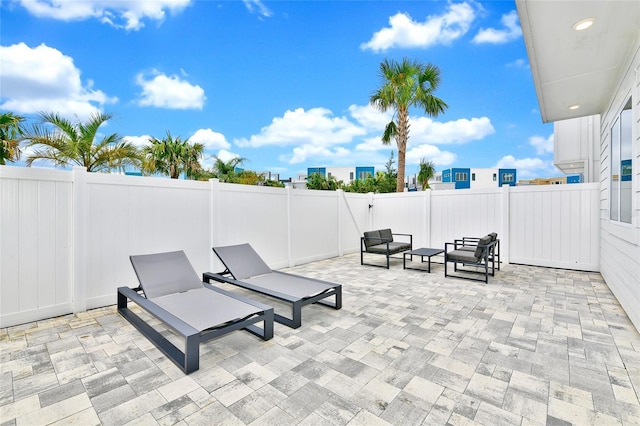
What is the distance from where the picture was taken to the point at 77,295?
13.3 ft

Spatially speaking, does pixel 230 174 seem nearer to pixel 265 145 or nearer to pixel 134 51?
pixel 134 51

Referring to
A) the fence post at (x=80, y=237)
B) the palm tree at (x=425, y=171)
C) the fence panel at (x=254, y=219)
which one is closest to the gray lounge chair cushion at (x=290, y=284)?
the fence panel at (x=254, y=219)

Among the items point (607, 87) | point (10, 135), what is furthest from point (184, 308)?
point (607, 87)

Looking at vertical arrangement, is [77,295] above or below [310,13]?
below

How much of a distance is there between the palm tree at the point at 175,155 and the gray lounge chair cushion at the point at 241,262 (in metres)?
12.2

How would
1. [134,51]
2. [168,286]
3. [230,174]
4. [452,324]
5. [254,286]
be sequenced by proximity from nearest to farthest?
[452,324], [168,286], [254,286], [134,51], [230,174]

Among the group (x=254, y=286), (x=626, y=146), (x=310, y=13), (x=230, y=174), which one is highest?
(x=310, y=13)

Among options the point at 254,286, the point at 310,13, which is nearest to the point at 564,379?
the point at 254,286

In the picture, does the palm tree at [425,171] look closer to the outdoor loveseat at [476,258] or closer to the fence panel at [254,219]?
the outdoor loveseat at [476,258]

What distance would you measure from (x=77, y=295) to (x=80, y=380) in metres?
2.14

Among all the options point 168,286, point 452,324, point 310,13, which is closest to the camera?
point 452,324

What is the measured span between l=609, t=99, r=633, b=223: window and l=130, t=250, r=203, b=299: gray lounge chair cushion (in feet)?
19.8

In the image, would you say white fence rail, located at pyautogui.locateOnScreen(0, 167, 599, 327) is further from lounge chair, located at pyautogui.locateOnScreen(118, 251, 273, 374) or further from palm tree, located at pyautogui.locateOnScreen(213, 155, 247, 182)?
palm tree, located at pyautogui.locateOnScreen(213, 155, 247, 182)

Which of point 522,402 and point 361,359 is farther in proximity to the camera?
point 361,359
